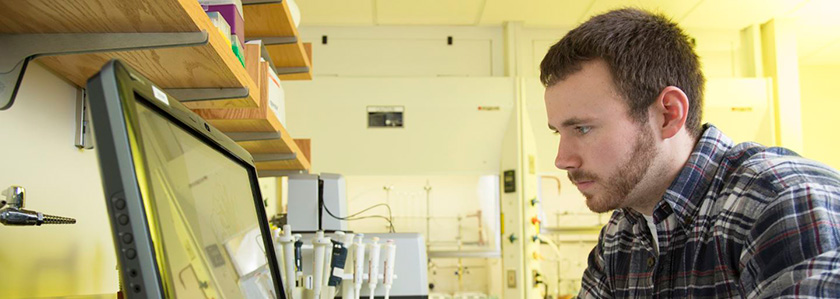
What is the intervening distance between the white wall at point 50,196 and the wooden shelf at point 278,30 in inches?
30.1

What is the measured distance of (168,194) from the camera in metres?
0.63

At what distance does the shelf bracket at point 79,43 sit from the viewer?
943 millimetres

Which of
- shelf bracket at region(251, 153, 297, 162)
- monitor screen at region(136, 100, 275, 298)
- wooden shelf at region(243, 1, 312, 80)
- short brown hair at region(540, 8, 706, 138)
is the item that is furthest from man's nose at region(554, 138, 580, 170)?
shelf bracket at region(251, 153, 297, 162)

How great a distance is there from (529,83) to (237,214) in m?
3.78

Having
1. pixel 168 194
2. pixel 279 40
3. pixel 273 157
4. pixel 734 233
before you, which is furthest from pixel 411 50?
pixel 168 194

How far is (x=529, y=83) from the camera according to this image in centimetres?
458

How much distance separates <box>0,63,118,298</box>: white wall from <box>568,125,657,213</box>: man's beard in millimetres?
994

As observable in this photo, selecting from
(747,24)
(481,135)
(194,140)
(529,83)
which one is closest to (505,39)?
(529,83)

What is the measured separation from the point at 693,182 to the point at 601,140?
0.18 meters

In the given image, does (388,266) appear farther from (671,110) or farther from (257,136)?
(671,110)

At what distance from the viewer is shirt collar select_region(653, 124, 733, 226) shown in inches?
47.5

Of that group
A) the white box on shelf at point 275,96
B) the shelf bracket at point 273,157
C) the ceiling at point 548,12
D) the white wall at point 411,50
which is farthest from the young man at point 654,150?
the white wall at point 411,50

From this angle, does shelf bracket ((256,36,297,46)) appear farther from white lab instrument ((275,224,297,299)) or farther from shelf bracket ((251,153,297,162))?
white lab instrument ((275,224,297,299))

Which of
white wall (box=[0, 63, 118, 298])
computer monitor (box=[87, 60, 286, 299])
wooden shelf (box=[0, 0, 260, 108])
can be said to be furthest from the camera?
white wall (box=[0, 63, 118, 298])
